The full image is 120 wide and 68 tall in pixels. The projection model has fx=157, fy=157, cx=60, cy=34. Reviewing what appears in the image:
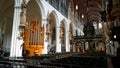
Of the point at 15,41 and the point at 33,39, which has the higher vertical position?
the point at 33,39

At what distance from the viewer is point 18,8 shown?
14852 millimetres

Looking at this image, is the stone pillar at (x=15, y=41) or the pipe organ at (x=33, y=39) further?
the pipe organ at (x=33, y=39)

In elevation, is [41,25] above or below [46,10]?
below

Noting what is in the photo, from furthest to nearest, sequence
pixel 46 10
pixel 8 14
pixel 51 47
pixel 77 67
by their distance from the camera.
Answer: pixel 51 47 → pixel 8 14 → pixel 46 10 → pixel 77 67

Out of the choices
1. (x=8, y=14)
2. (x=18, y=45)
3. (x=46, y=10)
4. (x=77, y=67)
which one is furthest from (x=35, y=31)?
(x=77, y=67)

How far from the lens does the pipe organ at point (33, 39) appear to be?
18141 millimetres

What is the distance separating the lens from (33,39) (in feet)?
60.3

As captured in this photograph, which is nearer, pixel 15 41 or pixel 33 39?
pixel 15 41

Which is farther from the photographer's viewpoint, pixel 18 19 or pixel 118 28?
pixel 118 28

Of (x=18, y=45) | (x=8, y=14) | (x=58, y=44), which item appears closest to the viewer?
(x=18, y=45)

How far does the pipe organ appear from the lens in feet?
59.5

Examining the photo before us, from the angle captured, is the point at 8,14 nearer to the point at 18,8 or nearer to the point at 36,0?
the point at 36,0

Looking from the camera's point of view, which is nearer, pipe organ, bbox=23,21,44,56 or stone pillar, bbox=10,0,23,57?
stone pillar, bbox=10,0,23,57

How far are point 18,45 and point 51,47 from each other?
1289 cm
